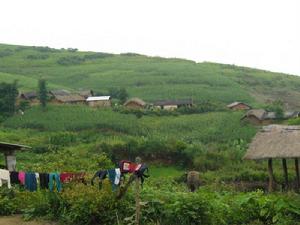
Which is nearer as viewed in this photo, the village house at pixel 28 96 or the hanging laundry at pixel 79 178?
the hanging laundry at pixel 79 178

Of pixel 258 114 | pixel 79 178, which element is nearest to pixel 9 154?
pixel 79 178

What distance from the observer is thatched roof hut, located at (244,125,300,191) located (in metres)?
18.9

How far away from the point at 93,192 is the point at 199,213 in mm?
2146

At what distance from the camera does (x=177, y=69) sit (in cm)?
9181

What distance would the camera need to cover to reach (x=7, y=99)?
173ft

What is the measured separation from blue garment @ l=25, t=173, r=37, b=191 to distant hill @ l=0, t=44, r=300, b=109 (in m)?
57.8

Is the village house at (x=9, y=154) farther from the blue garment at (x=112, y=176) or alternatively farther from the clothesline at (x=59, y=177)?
the blue garment at (x=112, y=176)

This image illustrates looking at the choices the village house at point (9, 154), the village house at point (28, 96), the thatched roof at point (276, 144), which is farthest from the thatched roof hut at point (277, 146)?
the village house at point (28, 96)

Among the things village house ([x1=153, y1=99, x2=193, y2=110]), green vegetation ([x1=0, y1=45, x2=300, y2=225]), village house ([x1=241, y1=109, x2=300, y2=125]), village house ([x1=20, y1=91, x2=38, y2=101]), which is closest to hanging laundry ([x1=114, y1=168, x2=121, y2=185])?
green vegetation ([x1=0, y1=45, x2=300, y2=225])

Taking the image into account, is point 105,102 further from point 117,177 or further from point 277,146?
point 117,177

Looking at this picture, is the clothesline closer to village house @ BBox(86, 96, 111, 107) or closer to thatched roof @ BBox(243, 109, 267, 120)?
thatched roof @ BBox(243, 109, 267, 120)

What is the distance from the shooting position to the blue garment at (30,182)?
43.7ft

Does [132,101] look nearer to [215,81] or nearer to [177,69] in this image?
[215,81]

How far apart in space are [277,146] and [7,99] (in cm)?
3845
